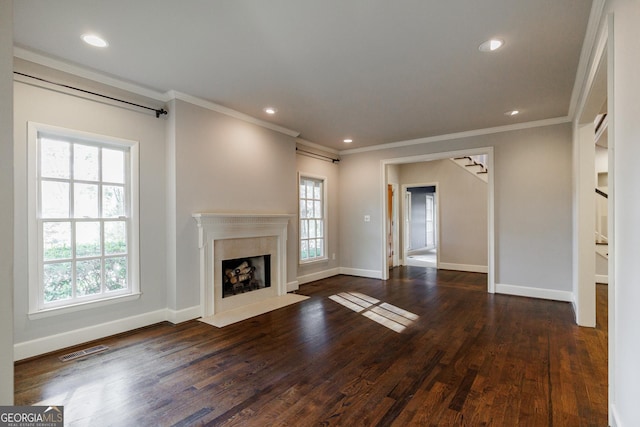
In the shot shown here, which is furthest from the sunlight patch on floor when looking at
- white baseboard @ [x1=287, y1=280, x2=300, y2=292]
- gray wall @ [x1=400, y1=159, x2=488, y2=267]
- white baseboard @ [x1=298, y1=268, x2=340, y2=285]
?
gray wall @ [x1=400, y1=159, x2=488, y2=267]

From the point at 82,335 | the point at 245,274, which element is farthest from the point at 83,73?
the point at 245,274

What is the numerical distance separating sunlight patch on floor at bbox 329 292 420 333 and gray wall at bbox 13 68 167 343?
2.48 meters

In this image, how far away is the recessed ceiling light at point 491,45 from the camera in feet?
8.46

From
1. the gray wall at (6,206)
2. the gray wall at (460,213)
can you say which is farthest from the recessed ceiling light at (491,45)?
the gray wall at (460,213)

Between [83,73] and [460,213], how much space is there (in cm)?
737

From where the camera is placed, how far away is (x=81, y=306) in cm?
309

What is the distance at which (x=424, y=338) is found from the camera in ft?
10.6

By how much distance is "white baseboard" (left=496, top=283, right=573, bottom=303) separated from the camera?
4.56 metres

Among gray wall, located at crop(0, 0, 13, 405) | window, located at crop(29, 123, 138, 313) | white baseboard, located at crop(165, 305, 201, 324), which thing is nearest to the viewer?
gray wall, located at crop(0, 0, 13, 405)

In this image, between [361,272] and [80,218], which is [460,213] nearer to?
[361,272]

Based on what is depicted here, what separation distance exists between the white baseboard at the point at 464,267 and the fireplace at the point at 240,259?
4.42 meters

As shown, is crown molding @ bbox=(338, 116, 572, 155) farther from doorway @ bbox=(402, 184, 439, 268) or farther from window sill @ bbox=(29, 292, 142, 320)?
window sill @ bbox=(29, 292, 142, 320)

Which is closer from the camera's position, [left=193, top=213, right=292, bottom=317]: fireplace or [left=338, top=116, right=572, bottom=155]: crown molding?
[left=193, top=213, right=292, bottom=317]: fireplace

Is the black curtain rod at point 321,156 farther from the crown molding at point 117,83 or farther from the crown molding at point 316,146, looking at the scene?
the crown molding at point 117,83
